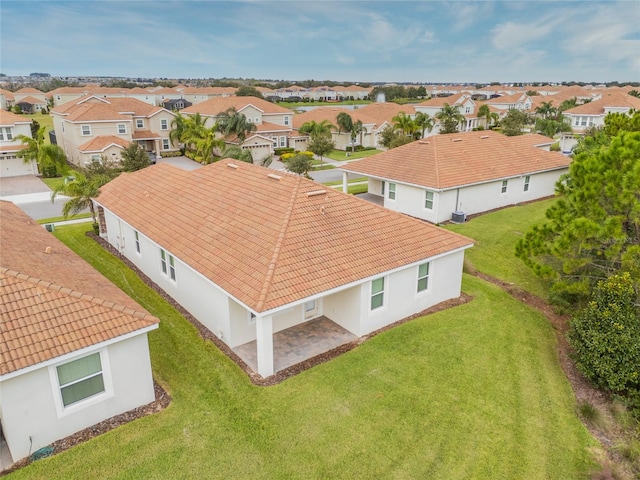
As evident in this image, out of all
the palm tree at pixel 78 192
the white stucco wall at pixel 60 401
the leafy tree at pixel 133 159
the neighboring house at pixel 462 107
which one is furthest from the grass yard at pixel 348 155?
the white stucco wall at pixel 60 401

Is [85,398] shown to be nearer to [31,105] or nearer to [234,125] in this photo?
[234,125]

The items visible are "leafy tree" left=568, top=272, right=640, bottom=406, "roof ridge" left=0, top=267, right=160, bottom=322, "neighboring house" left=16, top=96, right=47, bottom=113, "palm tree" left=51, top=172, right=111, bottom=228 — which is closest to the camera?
"roof ridge" left=0, top=267, right=160, bottom=322

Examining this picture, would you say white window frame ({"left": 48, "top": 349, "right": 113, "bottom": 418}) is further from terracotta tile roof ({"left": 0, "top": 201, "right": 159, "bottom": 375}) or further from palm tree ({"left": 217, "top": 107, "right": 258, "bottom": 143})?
palm tree ({"left": 217, "top": 107, "right": 258, "bottom": 143})

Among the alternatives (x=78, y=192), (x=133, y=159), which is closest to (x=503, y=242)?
(x=78, y=192)

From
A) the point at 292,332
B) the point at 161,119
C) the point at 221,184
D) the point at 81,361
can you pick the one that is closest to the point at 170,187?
the point at 221,184

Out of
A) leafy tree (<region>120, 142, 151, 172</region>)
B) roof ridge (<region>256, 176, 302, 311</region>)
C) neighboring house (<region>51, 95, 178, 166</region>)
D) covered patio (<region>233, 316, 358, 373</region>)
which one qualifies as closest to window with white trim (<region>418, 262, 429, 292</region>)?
covered patio (<region>233, 316, 358, 373</region>)
